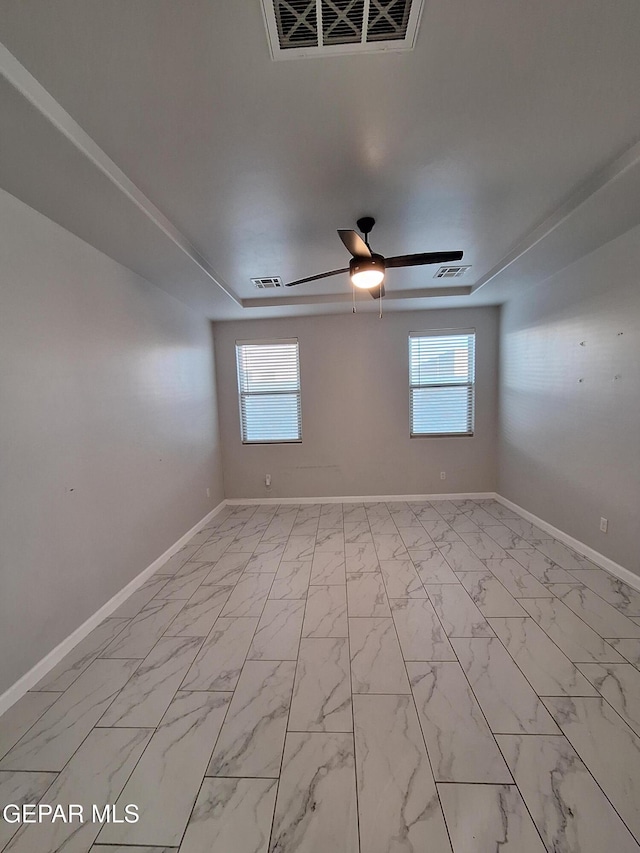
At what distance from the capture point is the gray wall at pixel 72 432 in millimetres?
1620

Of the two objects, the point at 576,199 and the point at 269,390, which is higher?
the point at 576,199

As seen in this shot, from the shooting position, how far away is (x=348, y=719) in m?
1.39

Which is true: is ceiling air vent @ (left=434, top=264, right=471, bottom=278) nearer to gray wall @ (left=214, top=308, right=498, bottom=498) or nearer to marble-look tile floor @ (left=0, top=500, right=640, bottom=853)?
gray wall @ (left=214, top=308, right=498, bottom=498)

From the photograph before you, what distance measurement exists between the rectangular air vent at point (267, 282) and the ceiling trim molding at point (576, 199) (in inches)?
87.5

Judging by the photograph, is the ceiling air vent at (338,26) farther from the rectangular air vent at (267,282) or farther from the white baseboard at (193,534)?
the white baseboard at (193,534)

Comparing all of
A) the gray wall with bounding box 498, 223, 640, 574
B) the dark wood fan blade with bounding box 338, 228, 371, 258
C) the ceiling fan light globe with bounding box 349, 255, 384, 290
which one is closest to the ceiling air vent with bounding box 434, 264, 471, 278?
the gray wall with bounding box 498, 223, 640, 574

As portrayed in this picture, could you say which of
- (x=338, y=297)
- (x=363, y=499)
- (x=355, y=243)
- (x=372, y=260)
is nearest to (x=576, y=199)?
(x=372, y=260)

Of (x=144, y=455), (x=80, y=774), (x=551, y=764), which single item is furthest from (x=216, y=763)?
(x=144, y=455)

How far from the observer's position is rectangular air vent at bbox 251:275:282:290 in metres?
3.12

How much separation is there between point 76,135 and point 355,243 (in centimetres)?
141

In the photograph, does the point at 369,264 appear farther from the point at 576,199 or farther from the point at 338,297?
the point at 338,297

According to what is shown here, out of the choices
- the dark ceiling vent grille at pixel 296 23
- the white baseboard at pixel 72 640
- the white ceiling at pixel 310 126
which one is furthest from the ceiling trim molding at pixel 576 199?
the white baseboard at pixel 72 640

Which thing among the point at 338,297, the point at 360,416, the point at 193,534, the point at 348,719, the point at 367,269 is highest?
the point at 338,297

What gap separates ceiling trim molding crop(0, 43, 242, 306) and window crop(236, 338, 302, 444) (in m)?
2.12
